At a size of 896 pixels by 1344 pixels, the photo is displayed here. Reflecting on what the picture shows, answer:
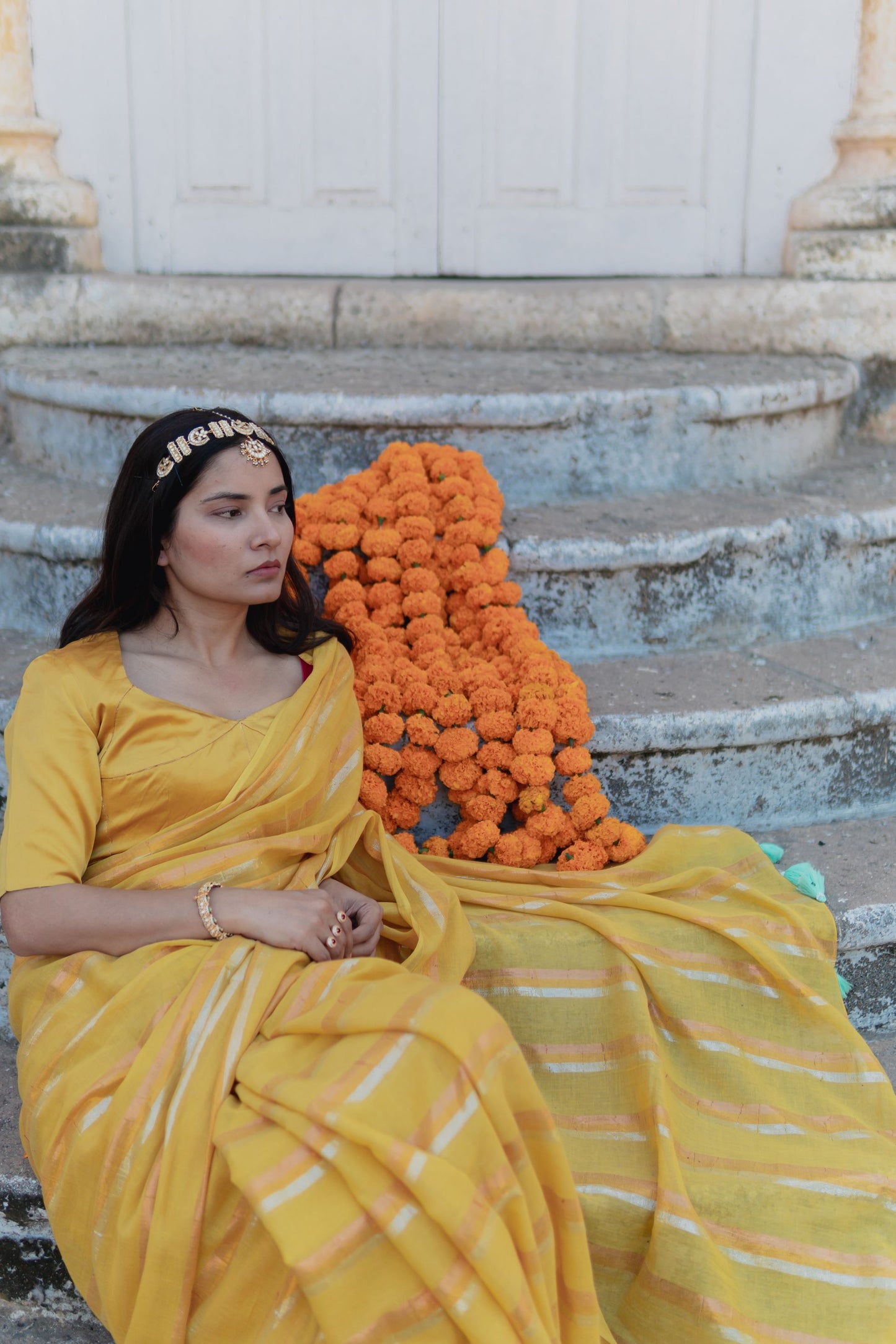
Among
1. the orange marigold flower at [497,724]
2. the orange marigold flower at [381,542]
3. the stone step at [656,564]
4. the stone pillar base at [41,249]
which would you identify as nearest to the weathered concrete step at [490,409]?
the stone step at [656,564]

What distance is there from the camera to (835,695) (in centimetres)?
A: 279

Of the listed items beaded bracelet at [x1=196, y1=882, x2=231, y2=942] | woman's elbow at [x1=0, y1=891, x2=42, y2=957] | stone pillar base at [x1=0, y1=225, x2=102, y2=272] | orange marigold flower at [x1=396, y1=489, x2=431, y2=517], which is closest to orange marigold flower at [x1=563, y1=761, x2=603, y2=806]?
orange marigold flower at [x1=396, y1=489, x2=431, y2=517]

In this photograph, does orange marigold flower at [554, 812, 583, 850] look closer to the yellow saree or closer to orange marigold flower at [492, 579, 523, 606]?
the yellow saree

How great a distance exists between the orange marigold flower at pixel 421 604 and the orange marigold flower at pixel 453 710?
26 cm

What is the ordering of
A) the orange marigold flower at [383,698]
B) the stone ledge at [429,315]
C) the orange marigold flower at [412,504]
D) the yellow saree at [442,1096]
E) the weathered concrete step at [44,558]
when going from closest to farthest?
the yellow saree at [442,1096]
the orange marigold flower at [383,698]
the orange marigold flower at [412,504]
the weathered concrete step at [44,558]
the stone ledge at [429,315]

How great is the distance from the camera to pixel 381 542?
270 centimetres

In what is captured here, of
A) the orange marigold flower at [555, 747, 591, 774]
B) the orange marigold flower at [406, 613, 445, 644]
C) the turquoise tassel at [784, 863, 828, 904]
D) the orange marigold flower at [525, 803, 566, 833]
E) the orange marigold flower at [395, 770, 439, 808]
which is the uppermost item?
the orange marigold flower at [406, 613, 445, 644]

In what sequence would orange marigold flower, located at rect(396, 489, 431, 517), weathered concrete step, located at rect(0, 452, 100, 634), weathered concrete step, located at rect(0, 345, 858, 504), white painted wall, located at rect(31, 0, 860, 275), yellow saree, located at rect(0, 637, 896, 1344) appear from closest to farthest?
yellow saree, located at rect(0, 637, 896, 1344) < orange marigold flower, located at rect(396, 489, 431, 517) < weathered concrete step, located at rect(0, 452, 100, 634) < weathered concrete step, located at rect(0, 345, 858, 504) < white painted wall, located at rect(31, 0, 860, 275)

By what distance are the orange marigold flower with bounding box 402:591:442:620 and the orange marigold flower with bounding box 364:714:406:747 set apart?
0.93ft

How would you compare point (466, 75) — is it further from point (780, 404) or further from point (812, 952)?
point (812, 952)

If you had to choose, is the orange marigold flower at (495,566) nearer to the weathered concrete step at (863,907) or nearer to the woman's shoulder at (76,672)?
the weathered concrete step at (863,907)

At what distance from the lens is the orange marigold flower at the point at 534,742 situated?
244 centimetres

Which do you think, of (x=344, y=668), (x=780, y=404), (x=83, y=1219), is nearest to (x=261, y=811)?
(x=344, y=668)

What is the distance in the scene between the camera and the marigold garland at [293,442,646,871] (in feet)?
8.05
